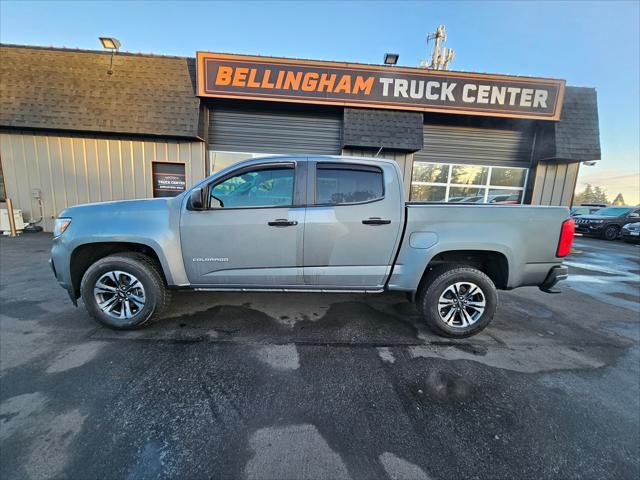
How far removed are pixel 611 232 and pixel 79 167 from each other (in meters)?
22.8

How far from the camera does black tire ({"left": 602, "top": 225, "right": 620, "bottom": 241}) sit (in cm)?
1316

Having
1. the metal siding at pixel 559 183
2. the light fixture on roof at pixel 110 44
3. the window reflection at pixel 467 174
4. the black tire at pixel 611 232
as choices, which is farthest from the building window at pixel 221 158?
the black tire at pixel 611 232

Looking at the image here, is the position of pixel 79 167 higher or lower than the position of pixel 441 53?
lower

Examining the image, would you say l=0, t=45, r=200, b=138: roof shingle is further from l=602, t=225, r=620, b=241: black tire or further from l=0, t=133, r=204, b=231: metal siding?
l=602, t=225, r=620, b=241: black tire

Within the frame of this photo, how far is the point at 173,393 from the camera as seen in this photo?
2.21 metres

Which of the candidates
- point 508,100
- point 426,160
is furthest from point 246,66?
point 508,100

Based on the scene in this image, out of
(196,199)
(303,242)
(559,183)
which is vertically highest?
(559,183)

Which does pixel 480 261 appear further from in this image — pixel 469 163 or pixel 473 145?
pixel 473 145

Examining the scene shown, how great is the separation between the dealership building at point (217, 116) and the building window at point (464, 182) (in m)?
0.53

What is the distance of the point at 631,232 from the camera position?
1223 centimetres

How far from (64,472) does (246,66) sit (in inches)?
369

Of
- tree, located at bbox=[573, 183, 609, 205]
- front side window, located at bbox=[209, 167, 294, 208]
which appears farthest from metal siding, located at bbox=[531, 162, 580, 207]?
tree, located at bbox=[573, 183, 609, 205]

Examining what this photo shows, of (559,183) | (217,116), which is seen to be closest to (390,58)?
(217,116)

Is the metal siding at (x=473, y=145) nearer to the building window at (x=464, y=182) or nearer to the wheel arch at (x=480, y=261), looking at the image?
the building window at (x=464, y=182)
